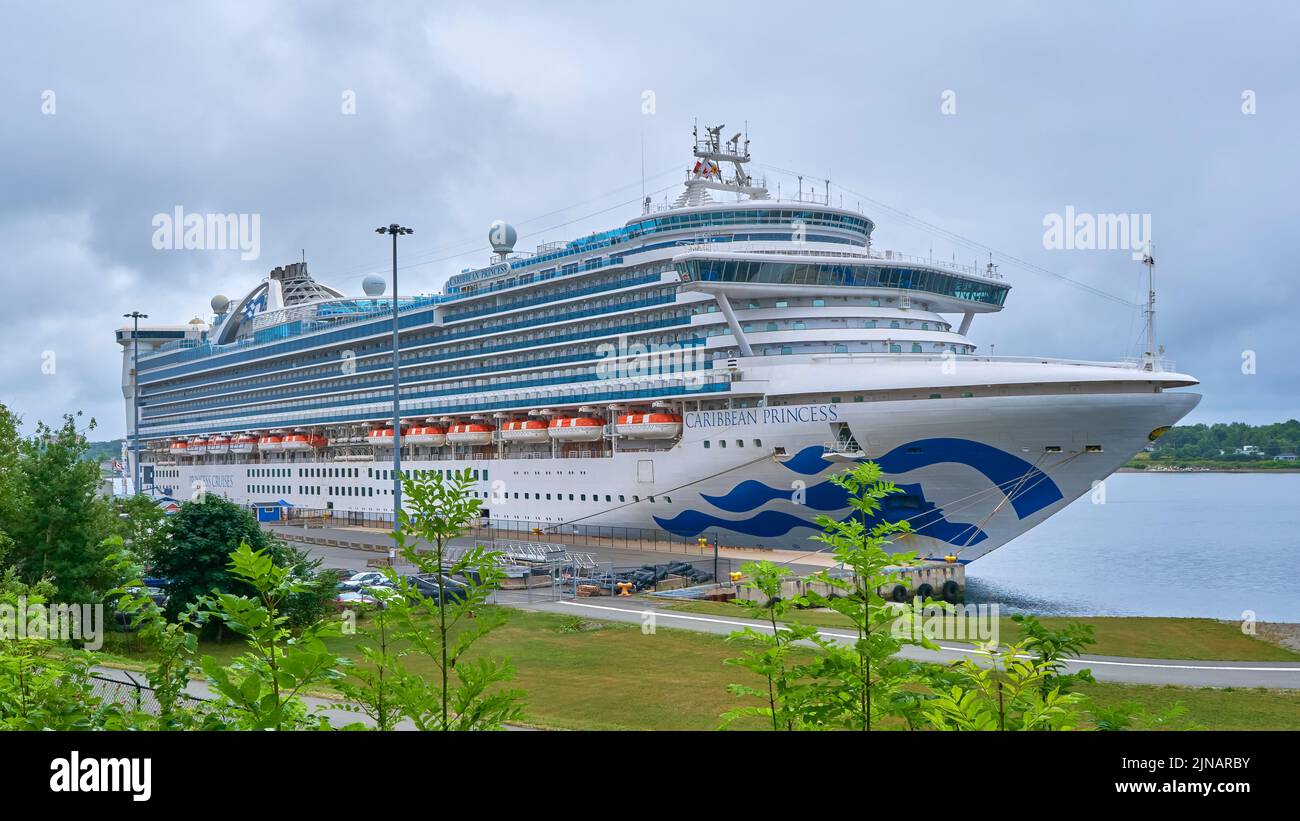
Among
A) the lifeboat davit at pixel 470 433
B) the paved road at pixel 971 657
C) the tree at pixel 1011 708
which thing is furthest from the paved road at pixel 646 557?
the tree at pixel 1011 708

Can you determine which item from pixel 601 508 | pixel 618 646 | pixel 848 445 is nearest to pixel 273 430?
pixel 601 508

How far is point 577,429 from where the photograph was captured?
38719 mm

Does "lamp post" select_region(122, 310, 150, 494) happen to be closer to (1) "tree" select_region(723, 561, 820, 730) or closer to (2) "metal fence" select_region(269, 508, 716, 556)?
(2) "metal fence" select_region(269, 508, 716, 556)

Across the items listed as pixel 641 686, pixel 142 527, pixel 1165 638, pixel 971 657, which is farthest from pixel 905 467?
pixel 142 527

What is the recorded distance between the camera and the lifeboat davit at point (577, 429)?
3850 centimetres

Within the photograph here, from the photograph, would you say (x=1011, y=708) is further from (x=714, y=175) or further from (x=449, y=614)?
(x=714, y=175)

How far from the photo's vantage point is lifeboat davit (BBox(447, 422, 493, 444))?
44.9 metres

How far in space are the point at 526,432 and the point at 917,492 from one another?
19.0 m

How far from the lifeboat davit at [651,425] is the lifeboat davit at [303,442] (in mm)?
31544

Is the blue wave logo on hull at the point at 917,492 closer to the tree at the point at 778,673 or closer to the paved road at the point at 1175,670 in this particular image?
the paved road at the point at 1175,670

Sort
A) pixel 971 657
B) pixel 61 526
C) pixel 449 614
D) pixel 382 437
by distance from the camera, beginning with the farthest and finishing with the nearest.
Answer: pixel 382 437 < pixel 61 526 < pixel 971 657 < pixel 449 614

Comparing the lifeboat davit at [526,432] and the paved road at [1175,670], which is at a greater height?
the lifeboat davit at [526,432]

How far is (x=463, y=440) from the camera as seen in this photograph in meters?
45.2
